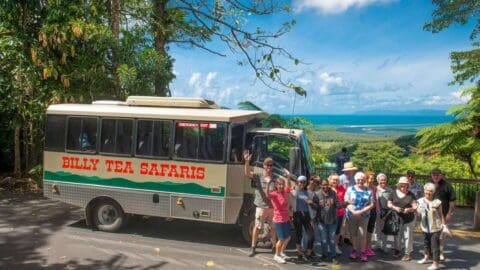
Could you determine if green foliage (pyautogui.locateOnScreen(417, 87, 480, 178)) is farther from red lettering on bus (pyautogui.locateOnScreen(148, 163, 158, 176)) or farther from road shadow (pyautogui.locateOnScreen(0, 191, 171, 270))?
road shadow (pyautogui.locateOnScreen(0, 191, 171, 270))

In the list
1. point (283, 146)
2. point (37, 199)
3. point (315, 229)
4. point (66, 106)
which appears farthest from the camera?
point (37, 199)

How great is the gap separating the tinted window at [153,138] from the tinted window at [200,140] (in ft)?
0.82

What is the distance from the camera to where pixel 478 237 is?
10320mm

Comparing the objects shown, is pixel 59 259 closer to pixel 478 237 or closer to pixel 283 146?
pixel 283 146

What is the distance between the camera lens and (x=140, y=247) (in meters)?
8.95

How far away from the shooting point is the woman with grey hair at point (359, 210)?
8008 mm

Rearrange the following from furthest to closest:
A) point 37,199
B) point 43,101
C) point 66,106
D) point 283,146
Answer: point 43,101, point 37,199, point 66,106, point 283,146

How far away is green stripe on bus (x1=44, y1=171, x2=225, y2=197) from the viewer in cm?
903

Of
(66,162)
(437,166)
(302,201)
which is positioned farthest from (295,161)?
(437,166)

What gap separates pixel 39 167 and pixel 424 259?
43.7 feet

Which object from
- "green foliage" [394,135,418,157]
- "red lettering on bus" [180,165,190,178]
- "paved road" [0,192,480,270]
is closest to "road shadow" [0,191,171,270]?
"paved road" [0,192,480,270]

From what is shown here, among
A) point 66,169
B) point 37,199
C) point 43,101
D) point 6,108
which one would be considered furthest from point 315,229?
point 6,108

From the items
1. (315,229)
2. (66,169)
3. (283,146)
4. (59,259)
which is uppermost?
(283,146)

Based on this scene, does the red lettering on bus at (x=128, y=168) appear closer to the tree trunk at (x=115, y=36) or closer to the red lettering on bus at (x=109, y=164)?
the red lettering on bus at (x=109, y=164)
